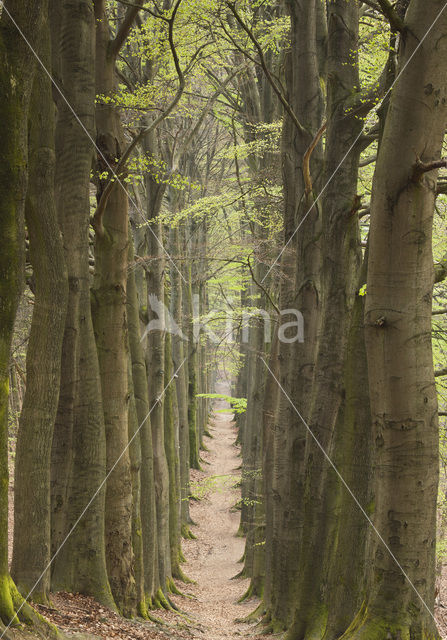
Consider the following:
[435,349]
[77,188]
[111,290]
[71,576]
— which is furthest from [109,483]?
[435,349]

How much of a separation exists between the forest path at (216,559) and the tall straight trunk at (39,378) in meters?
5.23

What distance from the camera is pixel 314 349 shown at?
9242 millimetres

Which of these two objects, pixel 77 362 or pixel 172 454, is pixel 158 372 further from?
pixel 77 362

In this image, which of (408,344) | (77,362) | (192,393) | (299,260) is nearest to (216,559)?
(192,393)

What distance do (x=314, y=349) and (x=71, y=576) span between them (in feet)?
14.8

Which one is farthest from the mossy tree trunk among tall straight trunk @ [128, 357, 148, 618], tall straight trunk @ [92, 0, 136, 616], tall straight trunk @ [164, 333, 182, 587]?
tall straight trunk @ [164, 333, 182, 587]

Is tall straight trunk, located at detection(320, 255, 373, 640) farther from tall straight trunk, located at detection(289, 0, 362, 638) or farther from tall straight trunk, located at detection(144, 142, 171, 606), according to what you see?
tall straight trunk, located at detection(144, 142, 171, 606)

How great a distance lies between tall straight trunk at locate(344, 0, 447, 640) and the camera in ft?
13.0

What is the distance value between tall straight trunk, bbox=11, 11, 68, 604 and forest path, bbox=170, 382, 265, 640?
523cm

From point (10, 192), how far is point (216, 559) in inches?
692

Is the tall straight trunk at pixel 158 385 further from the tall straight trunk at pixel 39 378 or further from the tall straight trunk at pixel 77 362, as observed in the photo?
the tall straight trunk at pixel 39 378

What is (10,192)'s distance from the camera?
414 cm

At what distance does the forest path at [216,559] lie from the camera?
40.2 feet

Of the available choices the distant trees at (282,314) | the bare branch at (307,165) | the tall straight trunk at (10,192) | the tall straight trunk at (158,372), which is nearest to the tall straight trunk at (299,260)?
the distant trees at (282,314)
